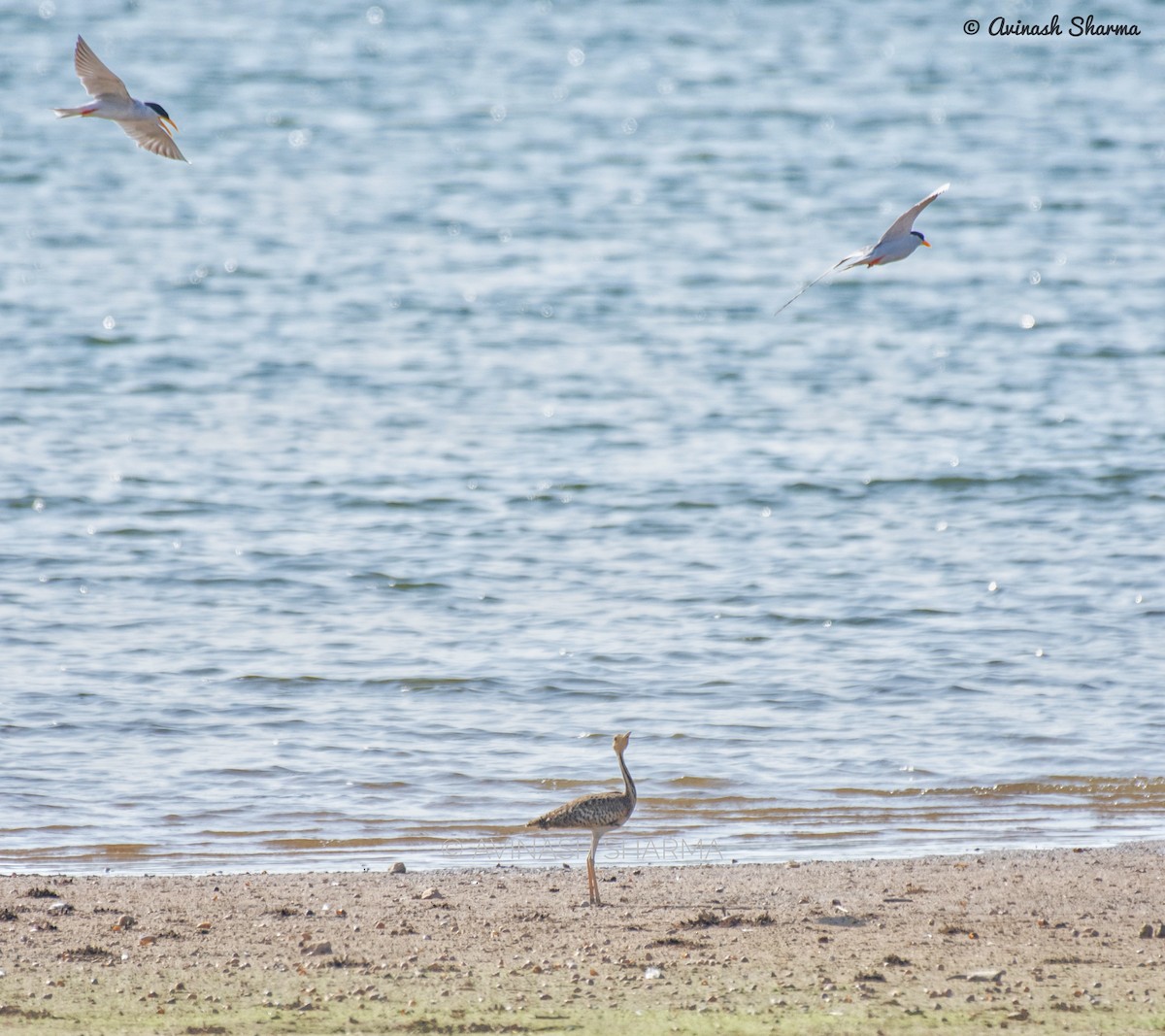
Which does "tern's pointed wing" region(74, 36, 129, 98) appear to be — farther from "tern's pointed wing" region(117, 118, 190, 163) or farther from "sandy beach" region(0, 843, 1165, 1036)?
"sandy beach" region(0, 843, 1165, 1036)

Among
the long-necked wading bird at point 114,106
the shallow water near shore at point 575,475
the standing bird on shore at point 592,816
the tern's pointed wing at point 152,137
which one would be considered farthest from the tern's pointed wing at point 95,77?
the standing bird on shore at point 592,816

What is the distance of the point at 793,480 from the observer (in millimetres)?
17797

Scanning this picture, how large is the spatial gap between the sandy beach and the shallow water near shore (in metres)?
0.67

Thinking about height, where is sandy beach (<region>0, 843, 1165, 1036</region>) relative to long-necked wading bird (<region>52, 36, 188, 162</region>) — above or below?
below

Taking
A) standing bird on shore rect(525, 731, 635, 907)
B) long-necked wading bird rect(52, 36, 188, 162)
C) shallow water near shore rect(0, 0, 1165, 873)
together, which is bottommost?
shallow water near shore rect(0, 0, 1165, 873)

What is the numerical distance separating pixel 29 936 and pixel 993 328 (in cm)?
1948

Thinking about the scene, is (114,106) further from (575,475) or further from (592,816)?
(575,475)

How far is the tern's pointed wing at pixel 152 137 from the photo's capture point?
393 inches

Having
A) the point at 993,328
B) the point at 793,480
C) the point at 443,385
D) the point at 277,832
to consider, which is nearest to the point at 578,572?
the point at 793,480

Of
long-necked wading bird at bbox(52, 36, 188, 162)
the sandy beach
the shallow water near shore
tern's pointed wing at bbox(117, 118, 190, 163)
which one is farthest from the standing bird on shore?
tern's pointed wing at bbox(117, 118, 190, 163)

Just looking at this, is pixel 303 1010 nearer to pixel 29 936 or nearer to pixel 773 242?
pixel 29 936

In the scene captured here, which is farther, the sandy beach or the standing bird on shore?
the standing bird on shore

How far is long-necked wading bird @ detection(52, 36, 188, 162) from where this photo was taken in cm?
938

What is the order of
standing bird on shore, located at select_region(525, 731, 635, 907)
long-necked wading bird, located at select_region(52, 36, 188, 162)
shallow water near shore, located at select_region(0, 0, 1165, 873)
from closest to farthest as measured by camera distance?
1. standing bird on shore, located at select_region(525, 731, 635, 907)
2. long-necked wading bird, located at select_region(52, 36, 188, 162)
3. shallow water near shore, located at select_region(0, 0, 1165, 873)
